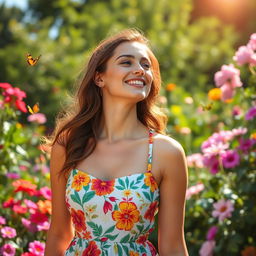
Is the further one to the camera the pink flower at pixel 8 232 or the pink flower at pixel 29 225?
the pink flower at pixel 29 225

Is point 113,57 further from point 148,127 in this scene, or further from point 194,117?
point 194,117

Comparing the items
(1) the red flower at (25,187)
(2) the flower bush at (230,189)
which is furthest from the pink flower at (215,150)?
(1) the red flower at (25,187)

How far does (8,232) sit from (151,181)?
3.44ft

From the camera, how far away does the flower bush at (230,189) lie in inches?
134

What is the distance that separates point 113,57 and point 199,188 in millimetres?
1572

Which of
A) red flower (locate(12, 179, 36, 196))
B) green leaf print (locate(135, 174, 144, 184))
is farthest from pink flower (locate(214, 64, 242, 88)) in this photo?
Answer: green leaf print (locate(135, 174, 144, 184))

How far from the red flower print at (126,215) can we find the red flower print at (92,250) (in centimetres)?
13

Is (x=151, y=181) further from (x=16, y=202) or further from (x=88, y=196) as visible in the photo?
(x=16, y=202)

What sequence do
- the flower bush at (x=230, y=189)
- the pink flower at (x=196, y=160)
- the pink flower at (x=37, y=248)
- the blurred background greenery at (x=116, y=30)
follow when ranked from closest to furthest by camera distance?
the pink flower at (x=37, y=248) < the flower bush at (x=230, y=189) < the pink flower at (x=196, y=160) < the blurred background greenery at (x=116, y=30)

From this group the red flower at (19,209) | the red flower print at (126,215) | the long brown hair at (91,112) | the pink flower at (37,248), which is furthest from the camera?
the red flower at (19,209)

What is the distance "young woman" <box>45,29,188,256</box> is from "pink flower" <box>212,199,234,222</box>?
3.14 ft

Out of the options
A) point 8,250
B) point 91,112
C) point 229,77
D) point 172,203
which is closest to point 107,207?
point 172,203

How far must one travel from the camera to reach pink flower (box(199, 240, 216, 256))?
135 inches

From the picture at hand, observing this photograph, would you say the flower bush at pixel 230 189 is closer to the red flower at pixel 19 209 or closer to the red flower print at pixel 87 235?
the red flower at pixel 19 209
